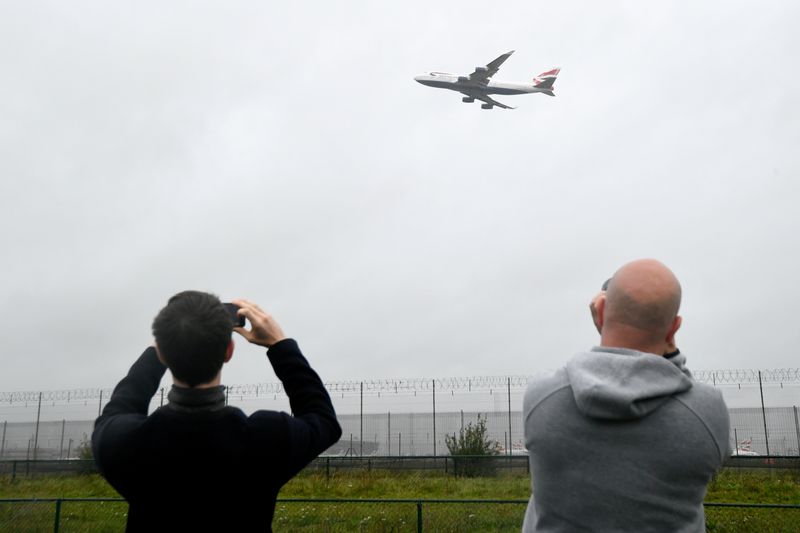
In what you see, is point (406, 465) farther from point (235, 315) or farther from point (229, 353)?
point (229, 353)

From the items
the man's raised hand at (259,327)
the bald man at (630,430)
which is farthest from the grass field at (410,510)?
the bald man at (630,430)

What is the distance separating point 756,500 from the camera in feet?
49.6

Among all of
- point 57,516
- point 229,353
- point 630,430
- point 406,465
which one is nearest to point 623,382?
point 630,430

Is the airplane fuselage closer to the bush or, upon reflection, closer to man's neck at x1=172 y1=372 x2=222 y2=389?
the bush

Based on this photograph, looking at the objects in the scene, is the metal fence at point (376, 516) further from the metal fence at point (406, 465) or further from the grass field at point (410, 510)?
the metal fence at point (406, 465)

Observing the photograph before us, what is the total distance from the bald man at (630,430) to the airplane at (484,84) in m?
33.9

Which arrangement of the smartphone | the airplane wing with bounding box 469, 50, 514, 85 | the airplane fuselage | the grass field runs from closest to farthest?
the smartphone, the grass field, the airplane wing with bounding box 469, 50, 514, 85, the airplane fuselage

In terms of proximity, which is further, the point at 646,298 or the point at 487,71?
the point at 487,71

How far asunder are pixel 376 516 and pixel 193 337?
30.9 ft

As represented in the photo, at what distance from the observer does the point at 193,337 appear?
6.99 ft

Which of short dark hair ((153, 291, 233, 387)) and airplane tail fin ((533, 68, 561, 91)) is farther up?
airplane tail fin ((533, 68, 561, 91))

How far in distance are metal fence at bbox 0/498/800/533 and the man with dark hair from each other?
8.27 m

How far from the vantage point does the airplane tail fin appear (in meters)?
43.4

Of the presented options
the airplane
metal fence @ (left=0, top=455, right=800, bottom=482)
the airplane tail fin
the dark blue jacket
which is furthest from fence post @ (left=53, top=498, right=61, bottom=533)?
the airplane tail fin
